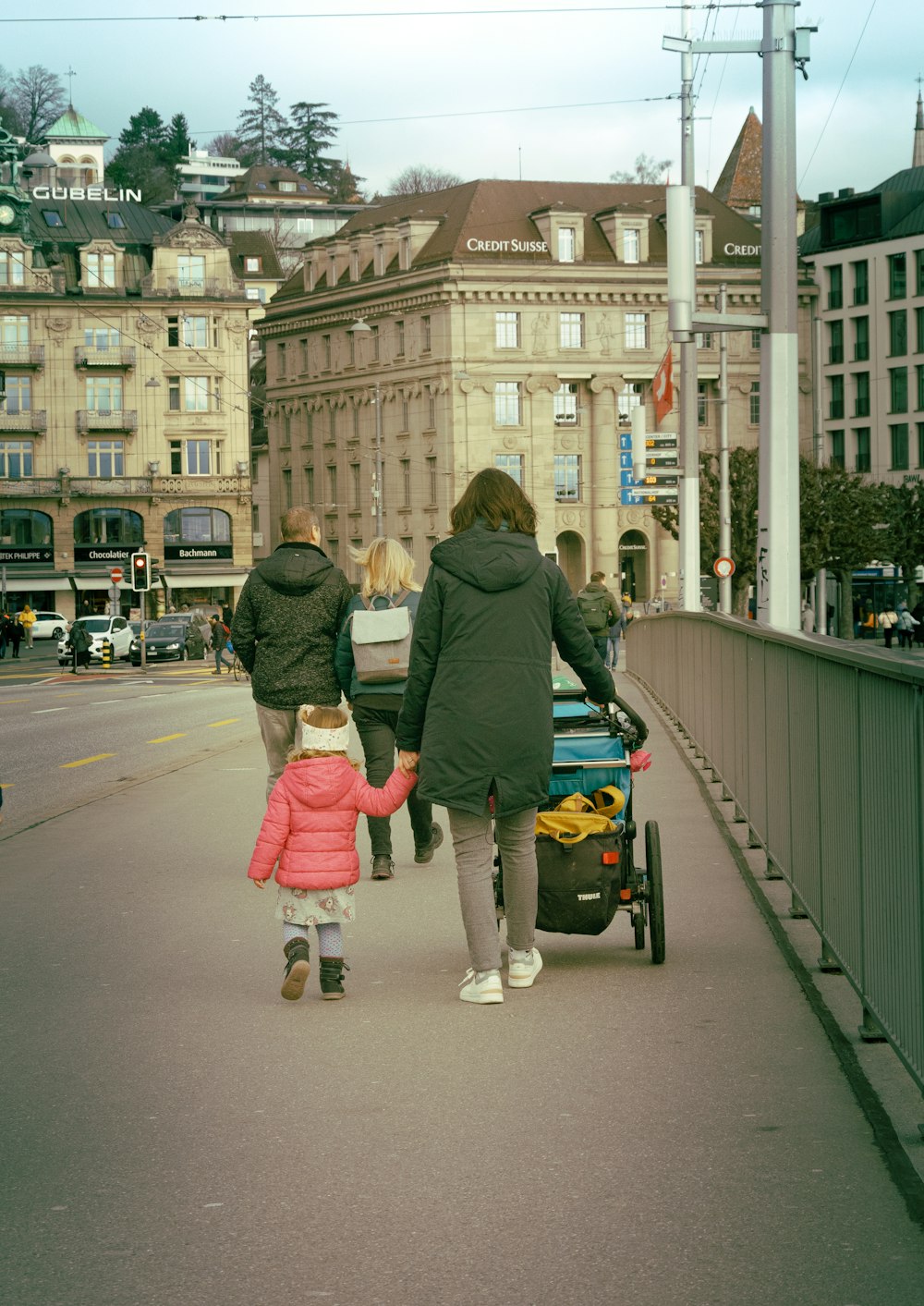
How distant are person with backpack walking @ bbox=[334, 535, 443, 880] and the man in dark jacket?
140mm

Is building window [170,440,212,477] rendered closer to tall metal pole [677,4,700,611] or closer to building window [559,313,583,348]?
building window [559,313,583,348]

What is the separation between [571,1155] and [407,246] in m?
89.6

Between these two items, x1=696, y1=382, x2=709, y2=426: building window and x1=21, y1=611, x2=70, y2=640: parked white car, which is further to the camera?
x1=696, y1=382, x2=709, y2=426: building window

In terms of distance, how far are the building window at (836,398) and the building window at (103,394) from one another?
112 ft

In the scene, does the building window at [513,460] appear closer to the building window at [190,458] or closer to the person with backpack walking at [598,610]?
the building window at [190,458]

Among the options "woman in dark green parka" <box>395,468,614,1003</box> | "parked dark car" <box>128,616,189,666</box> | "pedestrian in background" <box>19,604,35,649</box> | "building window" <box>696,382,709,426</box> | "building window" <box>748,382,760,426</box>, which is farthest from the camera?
"building window" <box>748,382,760,426</box>

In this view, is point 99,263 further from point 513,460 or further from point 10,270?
point 513,460

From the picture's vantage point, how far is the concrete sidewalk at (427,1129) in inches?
176

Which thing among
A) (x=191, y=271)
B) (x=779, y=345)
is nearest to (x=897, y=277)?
(x=191, y=271)

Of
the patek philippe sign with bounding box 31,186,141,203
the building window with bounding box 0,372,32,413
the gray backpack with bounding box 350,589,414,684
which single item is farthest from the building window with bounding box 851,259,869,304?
the gray backpack with bounding box 350,589,414,684

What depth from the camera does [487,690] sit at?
7.14 meters

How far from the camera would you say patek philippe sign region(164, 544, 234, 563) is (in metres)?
91.6

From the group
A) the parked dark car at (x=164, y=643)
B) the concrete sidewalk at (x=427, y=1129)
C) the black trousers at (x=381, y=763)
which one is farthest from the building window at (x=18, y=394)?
the concrete sidewalk at (x=427, y=1129)

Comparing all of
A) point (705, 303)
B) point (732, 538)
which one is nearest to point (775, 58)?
point (732, 538)
